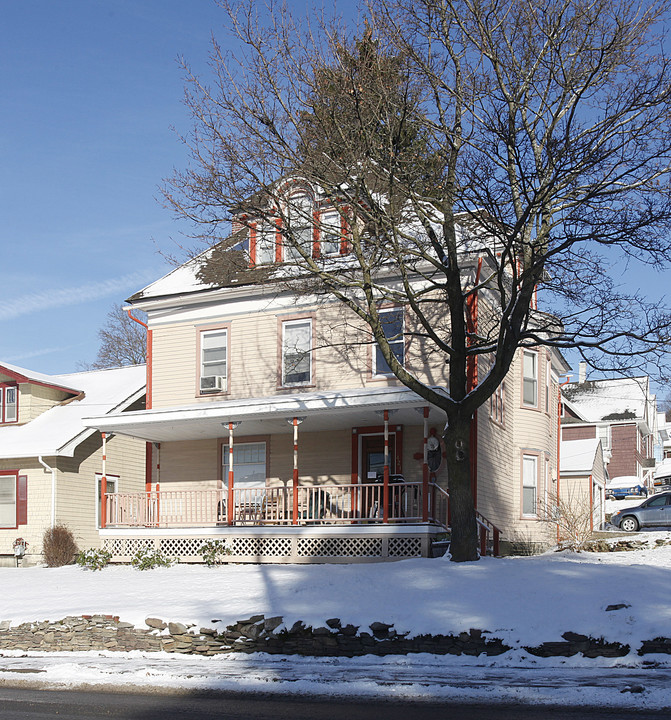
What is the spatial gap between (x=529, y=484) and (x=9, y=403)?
16.9m

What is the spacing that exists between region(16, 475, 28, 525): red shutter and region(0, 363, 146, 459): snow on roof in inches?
38.3

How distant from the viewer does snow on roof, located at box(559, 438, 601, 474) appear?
1286 inches

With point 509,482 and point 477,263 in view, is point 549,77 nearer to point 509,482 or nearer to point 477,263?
point 477,263

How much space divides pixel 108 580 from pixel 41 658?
4213 millimetres

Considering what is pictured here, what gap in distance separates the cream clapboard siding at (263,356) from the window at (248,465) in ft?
4.43

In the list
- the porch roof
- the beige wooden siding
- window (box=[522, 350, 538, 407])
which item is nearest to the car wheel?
window (box=[522, 350, 538, 407])

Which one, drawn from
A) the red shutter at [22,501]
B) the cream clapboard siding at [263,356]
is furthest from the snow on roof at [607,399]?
the red shutter at [22,501]

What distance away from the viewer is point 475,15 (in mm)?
14891

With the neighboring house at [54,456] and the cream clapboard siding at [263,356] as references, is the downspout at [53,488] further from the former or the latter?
the cream clapboard siding at [263,356]

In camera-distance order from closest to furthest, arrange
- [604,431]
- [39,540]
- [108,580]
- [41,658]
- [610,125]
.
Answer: [41,658], [610,125], [108,580], [39,540], [604,431]

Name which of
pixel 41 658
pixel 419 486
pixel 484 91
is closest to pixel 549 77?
pixel 484 91

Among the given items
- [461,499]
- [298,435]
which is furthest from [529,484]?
[461,499]

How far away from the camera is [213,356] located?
74.3 feet

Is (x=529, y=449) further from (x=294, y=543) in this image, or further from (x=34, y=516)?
(x=34, y=516)
